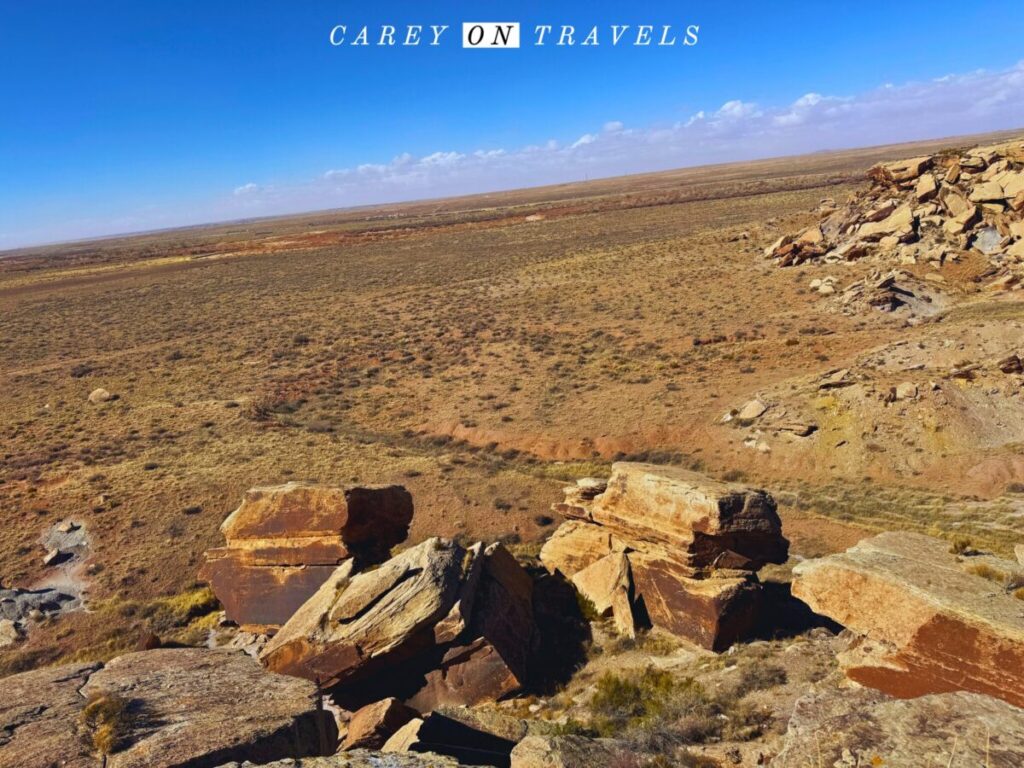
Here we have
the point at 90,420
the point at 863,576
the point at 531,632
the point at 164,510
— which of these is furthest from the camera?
the point at 90,420

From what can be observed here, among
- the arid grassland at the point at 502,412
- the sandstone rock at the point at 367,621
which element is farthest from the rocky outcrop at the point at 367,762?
the arid grassland at the point at 502,412

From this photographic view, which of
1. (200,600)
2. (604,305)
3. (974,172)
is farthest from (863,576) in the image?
(974,172)

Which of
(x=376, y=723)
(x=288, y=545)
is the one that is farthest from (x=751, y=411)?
(x=376, y=723)

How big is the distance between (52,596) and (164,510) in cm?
439

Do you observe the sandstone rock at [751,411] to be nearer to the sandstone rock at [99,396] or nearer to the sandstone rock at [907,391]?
the sandstone rock at [907,391]

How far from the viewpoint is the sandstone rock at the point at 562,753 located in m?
6.53

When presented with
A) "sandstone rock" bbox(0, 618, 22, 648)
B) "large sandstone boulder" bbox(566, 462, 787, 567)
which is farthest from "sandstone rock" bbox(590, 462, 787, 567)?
"sandstone rock" bbox(0, 618, 22, 648)

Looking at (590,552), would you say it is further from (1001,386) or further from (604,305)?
(604,305)

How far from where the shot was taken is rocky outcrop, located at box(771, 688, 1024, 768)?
545 cm

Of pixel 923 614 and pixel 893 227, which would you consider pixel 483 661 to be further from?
pixel 893 227

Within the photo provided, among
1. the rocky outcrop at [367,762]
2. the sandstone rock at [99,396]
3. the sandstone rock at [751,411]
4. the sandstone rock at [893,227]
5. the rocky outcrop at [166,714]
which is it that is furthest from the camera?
the sandstone rock at [893,227]

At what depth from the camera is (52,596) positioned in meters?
15.8

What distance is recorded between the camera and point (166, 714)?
757 centimetres

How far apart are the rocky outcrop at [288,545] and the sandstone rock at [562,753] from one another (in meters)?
7.94
